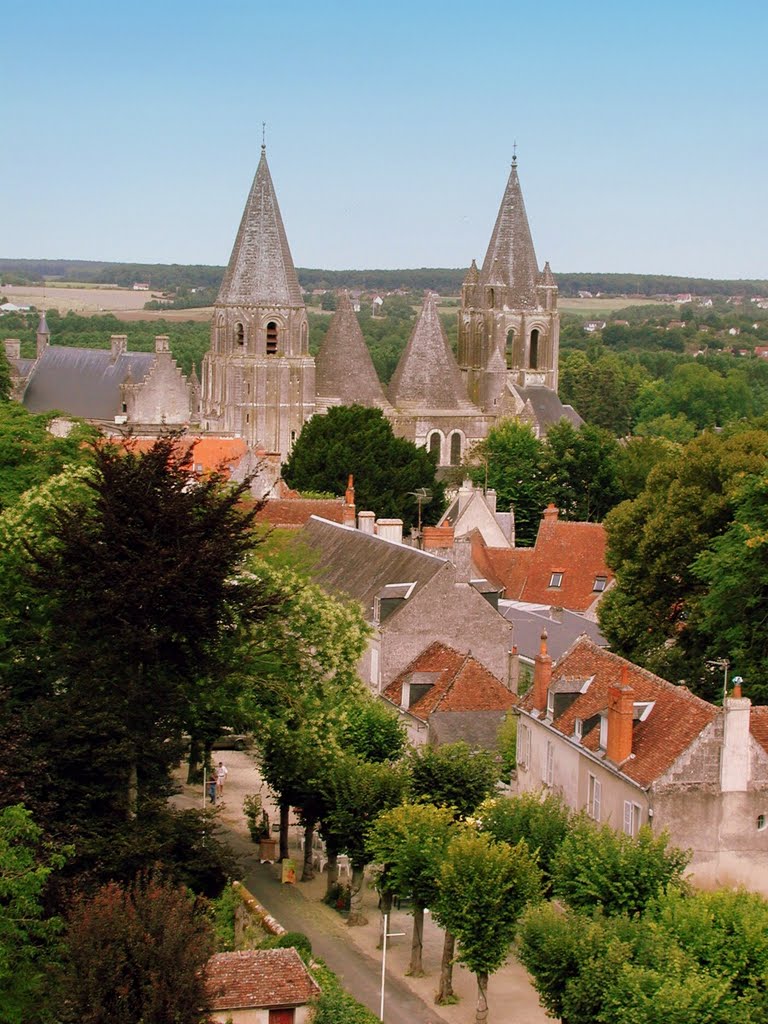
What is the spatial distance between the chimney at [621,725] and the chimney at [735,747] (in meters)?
2.02

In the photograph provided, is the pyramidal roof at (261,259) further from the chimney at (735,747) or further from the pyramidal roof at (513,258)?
the chimney at (735,747)

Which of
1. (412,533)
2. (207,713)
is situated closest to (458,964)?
(207,713)

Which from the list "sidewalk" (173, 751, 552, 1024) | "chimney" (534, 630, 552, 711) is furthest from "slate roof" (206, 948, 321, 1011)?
"chimney" (534, 630, 552, 711)

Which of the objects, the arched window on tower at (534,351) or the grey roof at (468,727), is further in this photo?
the arched window on tower at (534,351)

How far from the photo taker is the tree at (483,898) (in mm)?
31391

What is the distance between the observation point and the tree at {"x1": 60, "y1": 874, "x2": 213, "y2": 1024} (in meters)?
26.3

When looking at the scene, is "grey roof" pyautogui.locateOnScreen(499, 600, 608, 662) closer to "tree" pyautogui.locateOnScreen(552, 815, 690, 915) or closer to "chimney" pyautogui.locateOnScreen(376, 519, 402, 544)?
"chimney" pyautogui.locateOnScreen(376, 519, 402, 544)

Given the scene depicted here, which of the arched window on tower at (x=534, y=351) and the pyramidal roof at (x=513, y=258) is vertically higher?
the pyramidal roof at (x=513, y=258)

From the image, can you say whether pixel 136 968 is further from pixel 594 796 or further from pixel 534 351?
pixel 534 351

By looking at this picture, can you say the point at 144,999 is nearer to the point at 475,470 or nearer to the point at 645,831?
the point at 645,831

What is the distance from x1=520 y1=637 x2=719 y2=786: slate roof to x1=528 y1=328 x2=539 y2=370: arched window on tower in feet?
277

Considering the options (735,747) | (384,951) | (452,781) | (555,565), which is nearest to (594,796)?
(452,781)

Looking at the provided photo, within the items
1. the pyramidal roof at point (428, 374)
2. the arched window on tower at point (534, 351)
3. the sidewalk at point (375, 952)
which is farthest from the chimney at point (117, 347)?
the sidewalk at point (375, 952)

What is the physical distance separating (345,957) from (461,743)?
6.33 metres
